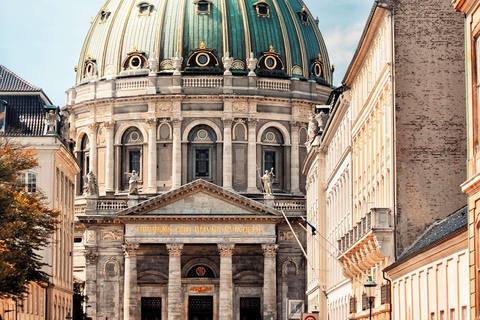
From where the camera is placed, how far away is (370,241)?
40.2 metres

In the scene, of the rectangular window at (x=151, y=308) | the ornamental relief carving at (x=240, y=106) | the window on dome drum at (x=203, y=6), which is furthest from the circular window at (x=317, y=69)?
the rectangular window at (x=151, y=308)

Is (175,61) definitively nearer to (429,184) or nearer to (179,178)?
(179,178)

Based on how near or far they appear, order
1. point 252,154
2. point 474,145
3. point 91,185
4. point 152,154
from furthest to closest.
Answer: point 252,154 < point 152,154 < point 91,185 < point 474,145

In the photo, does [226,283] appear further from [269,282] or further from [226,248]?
[269,282]

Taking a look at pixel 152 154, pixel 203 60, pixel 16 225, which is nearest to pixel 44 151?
pixel 16 225

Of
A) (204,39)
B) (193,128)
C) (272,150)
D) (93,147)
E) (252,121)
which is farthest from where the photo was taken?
(204,39)

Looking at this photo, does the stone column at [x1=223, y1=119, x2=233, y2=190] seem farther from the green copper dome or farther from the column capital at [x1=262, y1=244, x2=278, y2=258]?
the column capital at [x1=262, y1=244, x2=278, y2=258]

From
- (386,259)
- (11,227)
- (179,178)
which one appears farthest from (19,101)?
(179,178)

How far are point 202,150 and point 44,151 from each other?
4704 cm

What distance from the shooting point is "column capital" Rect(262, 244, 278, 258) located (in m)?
100

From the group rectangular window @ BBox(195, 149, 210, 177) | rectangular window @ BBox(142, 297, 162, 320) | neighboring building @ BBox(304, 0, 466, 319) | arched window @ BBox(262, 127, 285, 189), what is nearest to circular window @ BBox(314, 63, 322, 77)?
arched window @ BBox(262, 127, 285, 189)

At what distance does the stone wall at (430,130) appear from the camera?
37750mm

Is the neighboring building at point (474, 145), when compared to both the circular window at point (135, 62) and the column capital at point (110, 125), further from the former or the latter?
the circular window at point (135, 62)

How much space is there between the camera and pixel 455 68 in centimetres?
3800
